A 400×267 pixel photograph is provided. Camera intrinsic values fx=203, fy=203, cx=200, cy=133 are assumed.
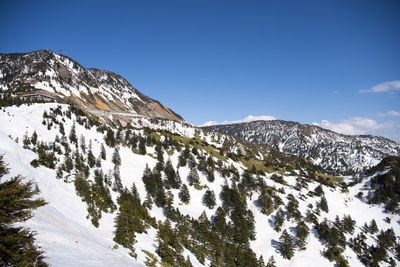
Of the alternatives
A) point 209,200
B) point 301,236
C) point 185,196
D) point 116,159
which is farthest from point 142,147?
point 301,236

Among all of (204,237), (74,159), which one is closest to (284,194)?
(204,237)

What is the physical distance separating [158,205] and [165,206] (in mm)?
2794

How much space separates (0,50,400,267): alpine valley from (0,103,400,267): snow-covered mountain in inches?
13.7

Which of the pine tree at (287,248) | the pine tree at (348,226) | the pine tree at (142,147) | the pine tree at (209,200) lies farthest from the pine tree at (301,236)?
the pine tree at (142,147)

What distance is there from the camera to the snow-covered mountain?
34.9 meters

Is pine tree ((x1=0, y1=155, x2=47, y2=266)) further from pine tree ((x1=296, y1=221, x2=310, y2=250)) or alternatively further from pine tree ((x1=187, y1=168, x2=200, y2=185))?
pine tree ((x1=187, y1=168, x2=200, y2=185))

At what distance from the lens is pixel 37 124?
76125 millimetres

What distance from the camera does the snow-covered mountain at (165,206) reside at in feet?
115

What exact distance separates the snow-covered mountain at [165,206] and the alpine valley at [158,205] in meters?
0.35

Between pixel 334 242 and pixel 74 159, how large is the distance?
323 ft

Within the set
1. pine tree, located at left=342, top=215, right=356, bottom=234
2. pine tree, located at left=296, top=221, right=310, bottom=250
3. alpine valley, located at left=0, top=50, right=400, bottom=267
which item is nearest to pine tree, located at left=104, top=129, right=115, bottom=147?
alpine valley, located at left=0, top=50, right=400, bottom=267

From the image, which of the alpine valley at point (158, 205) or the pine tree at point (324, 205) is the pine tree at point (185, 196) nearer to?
the alpine valley at point (158, 205)

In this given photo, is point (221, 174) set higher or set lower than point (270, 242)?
higher

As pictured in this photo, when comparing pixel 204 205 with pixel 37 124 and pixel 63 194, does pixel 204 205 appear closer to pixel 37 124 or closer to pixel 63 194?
pixel 63 194
